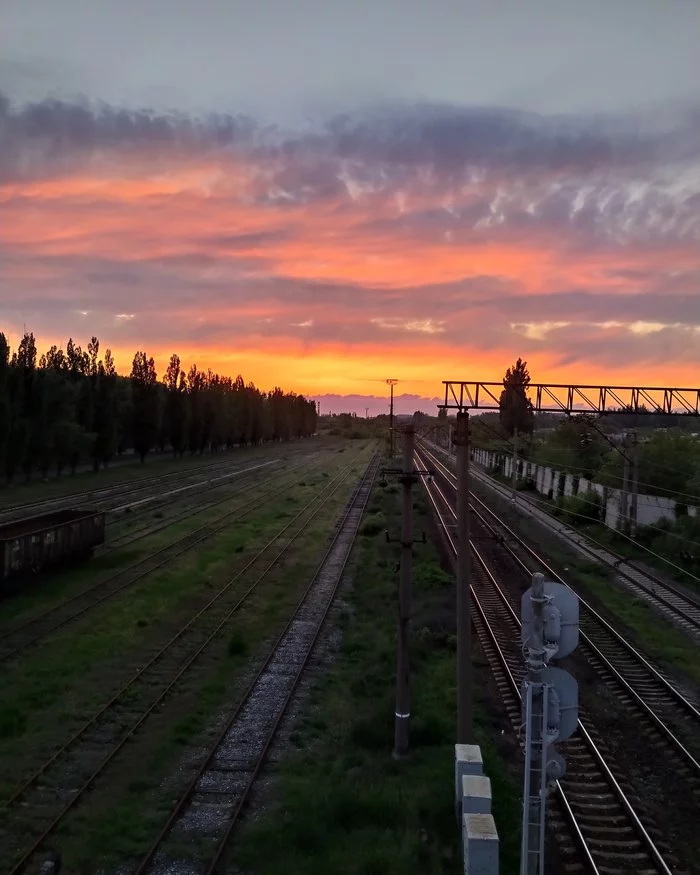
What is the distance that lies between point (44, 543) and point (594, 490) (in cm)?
3038

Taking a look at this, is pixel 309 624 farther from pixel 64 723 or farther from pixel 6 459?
pixel 6 459

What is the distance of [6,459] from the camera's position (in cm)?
5494

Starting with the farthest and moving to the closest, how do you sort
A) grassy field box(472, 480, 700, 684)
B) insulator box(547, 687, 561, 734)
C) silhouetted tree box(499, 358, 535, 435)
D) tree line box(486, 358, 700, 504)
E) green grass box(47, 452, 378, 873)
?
silhouetted tree box(499, 358, 535, 435)
tree line box(486, 358, 700, 504)
grassy field box(472, 480, 700, 684)
green grass box(47, 452, 378, 873)
insulator box(547, 687, 561, 734)

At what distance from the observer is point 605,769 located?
12.2m

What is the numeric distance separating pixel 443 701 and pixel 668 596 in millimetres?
13895

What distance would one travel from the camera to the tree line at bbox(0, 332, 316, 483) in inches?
2200

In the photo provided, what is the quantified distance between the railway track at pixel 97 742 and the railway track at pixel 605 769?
277 inches

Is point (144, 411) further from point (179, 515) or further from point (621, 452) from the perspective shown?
point (621, 452)

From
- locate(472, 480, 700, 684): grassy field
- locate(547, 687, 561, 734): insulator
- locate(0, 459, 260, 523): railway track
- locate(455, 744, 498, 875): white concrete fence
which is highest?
locate(547, 687, 561, 734): insulator

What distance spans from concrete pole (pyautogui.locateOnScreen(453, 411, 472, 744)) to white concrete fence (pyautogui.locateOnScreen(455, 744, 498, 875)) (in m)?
0.50

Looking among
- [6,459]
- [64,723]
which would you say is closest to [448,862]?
[64,723]

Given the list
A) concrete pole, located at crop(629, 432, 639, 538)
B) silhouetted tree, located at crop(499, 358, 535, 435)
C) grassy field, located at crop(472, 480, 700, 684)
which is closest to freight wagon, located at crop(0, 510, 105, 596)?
grassy field, located at crop(472, 480, 700, 684)

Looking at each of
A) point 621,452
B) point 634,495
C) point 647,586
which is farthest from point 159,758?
point 634,495

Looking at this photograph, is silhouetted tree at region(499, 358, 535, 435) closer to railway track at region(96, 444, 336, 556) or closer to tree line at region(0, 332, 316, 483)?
railway track at region(96, 444, 336, 556)
